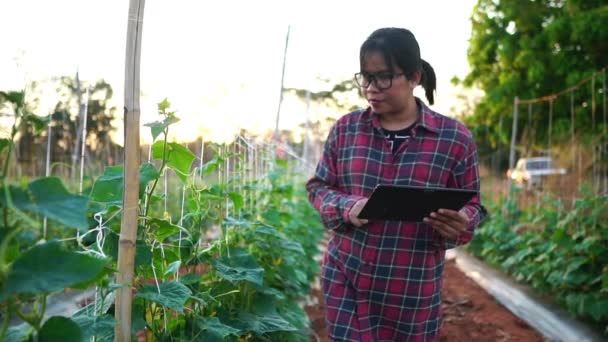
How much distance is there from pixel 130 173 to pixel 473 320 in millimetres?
3711

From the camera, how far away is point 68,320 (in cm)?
102

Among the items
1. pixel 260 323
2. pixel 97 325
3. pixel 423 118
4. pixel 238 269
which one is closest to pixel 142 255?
pixel 97 325

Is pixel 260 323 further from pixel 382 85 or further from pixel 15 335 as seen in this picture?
pixel 15 335

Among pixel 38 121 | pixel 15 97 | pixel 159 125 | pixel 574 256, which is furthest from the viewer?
pixel 574 256

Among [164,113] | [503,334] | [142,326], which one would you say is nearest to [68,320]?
[142,326]

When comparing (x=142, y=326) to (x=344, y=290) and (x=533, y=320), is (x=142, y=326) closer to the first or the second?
(x=344, y=290)

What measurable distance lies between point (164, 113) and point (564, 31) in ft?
43.0

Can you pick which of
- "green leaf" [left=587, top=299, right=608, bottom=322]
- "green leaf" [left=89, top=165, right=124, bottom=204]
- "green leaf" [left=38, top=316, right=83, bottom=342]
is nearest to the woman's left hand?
"green leaf" [left=89, top=165, right=124, bottom=204]

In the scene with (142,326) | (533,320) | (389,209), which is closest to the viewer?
(142,326)

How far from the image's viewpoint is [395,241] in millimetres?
2066

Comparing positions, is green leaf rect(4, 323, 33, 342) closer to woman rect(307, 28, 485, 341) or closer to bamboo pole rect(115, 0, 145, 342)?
bamboo pole rect(115, 0, 145, 342)

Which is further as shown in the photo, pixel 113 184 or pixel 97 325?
pixel 113 184

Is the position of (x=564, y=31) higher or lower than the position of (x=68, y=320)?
higher

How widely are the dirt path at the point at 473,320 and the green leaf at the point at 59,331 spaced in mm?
2540
